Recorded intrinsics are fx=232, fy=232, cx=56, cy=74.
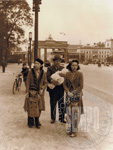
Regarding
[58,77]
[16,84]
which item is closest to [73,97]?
[58,77]

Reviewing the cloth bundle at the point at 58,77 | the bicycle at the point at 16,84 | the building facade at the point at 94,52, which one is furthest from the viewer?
the building facade at the point at 94,52

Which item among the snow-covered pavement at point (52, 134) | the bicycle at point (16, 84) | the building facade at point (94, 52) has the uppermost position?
the building facade at point (94, 52)

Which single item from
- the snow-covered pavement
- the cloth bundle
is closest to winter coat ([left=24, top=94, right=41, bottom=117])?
the snow-covered pavement

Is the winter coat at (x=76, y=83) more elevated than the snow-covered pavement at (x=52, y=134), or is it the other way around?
the winter coat at (x=76, y=83)

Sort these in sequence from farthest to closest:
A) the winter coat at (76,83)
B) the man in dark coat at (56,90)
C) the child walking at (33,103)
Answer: the man in dark coat at (56,90)
the child walking at (33,103)
the winter coat at (76,83)

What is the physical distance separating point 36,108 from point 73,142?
130 centimetres

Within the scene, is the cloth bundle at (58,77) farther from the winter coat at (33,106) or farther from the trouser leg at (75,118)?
the trouser leg at (75,118)

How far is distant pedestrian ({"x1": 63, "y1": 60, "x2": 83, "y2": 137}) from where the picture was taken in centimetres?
479

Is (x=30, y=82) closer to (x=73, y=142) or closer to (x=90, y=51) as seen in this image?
(x=73, y=142)

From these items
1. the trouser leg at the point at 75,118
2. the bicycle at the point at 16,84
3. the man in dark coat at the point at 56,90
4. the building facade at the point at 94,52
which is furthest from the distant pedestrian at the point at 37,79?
the building facade at the point at 94,52

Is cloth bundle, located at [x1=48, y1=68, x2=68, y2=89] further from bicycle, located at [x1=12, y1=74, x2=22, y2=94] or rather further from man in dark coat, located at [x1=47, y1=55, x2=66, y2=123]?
bicycle, located at [x1=12, y1=74, x2=22, y2=94]

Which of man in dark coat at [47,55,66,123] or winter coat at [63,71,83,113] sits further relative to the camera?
man in dark coat at [47,55,66,123]

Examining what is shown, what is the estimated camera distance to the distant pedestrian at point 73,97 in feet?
15.7

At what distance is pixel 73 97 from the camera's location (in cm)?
481
